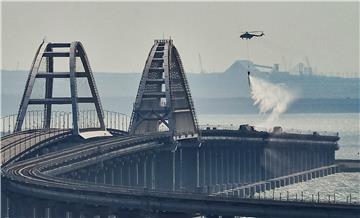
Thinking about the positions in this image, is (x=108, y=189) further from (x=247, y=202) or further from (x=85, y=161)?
(x=85, y=161)

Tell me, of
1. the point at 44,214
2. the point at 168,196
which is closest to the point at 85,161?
the point at 44,214

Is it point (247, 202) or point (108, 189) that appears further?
point (108, 189)

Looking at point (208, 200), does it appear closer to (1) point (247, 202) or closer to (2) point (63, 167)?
(1) point (247, 202)

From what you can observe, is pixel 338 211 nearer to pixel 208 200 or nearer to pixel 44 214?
pixel 208 200

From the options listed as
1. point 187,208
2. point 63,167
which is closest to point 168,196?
point 187,208

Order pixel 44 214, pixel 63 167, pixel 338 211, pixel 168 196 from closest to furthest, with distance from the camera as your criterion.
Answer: pixel 338 211 < pixel 168 196 < pixel 44 214 < pixel 63 167

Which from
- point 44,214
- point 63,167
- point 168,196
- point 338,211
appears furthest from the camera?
point 63,167

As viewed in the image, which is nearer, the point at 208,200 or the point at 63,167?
the point at 208,200
